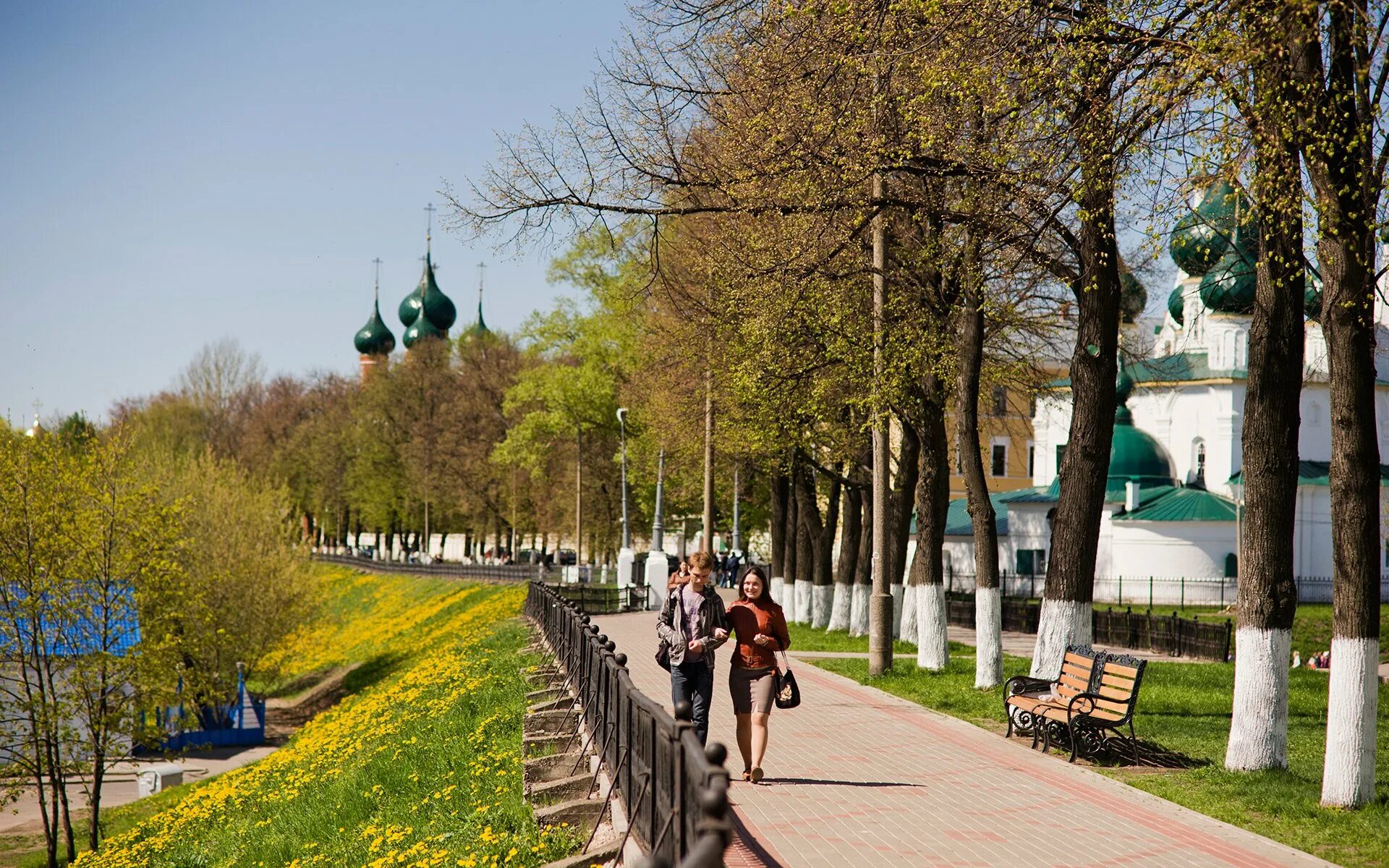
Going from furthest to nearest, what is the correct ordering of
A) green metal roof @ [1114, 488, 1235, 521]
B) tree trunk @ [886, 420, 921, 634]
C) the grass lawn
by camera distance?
1. green metal roof @ [1114, 488, 1235, 521]
2. tree trunk @ [886, 420, 921, 634]
3. the grass lawn

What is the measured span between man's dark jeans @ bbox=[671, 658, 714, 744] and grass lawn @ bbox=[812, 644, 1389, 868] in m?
3.62

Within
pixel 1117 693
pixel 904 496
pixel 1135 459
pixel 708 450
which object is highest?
pixel 1135 459

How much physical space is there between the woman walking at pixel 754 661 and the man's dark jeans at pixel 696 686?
0.23m

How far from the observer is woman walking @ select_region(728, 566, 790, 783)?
36.2ft

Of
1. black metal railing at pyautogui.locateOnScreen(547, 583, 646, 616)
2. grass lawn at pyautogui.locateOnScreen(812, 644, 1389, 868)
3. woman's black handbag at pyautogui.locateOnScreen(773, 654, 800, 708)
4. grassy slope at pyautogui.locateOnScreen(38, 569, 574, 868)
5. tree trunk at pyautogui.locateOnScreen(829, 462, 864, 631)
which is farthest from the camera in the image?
black metal railing at pyautogui.locateOnScreen(547, 583, 646, 616)

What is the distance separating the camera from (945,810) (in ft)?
33.0

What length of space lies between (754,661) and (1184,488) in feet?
174

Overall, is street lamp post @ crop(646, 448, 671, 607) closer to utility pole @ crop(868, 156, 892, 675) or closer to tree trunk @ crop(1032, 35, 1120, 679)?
utility pole @ crop(868, 156, 892, 675)

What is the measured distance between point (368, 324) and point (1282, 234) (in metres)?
111

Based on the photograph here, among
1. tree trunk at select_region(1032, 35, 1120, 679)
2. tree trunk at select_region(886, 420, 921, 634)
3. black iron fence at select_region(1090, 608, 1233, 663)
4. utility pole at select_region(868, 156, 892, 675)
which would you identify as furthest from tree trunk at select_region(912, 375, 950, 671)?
tree trunk at select_region(1032, 35, 1120, 679)

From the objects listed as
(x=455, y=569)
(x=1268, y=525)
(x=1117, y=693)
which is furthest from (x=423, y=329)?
(x=1268, y=525)

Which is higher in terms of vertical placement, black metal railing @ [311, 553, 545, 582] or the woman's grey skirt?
the woman's grey skirt

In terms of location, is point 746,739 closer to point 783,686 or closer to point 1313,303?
point 783,686

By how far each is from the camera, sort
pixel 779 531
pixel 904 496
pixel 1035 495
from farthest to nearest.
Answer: pixel 1035 495, pixel 779 531, pixel 904 496
